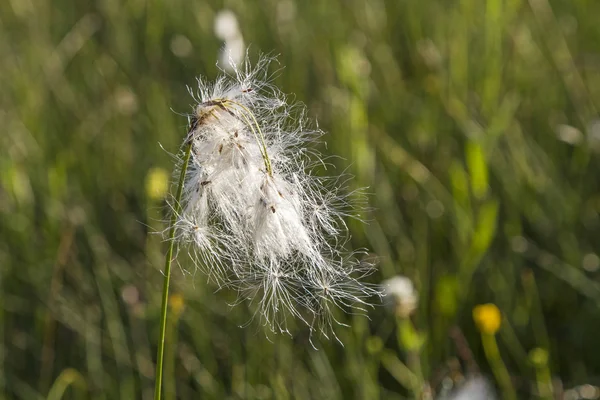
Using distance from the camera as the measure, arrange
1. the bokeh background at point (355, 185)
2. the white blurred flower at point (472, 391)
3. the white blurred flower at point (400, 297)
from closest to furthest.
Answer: the white blurred flower at point (472, 391) → the white blurred flower at point (400, 297) → the bokeh background at point (355, 185)

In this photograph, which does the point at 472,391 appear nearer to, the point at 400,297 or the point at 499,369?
the point at 499,369

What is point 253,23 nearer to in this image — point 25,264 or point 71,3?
point 71,3

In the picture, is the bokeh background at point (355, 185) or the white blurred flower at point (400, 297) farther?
the bokeh background at point (355, 185)

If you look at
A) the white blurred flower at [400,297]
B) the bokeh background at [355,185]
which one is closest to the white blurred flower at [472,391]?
the bokeh background at [355,185]

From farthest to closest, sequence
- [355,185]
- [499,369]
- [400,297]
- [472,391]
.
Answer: [355,185] < [400,297] < [499,369] < [472,391]

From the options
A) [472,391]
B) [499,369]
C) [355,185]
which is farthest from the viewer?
[355,185]

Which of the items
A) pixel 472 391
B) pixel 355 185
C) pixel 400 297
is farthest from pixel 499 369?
pixel 355 185

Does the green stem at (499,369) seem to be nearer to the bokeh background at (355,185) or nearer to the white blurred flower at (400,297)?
the bokeh background at (355,185)

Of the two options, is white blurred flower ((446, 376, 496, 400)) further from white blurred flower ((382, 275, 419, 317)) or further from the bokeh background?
white blurred flower ((382, 275, 419, 317))

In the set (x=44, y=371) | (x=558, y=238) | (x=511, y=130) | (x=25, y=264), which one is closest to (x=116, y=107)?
(x=25, y=264)
